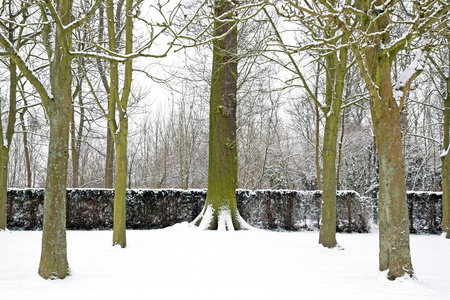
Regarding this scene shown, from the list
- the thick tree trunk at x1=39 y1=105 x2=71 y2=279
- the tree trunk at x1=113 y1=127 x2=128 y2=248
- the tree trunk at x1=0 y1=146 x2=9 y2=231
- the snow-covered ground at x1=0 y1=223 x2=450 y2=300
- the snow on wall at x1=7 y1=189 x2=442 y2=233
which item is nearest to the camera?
the snow-covered ground at x1=0 y1=223 x2=450 y2=300

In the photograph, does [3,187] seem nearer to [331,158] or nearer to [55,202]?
[55,202]

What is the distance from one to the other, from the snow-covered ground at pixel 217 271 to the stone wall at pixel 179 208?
3.65 m

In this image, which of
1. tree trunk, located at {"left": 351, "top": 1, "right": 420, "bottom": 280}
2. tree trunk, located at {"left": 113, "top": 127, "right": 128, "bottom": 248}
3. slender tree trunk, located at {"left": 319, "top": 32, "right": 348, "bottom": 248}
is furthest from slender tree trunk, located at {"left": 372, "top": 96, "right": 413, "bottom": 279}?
tree trunk, located at {"left": 113, "top": 127, "right": 128, "bottom": 248}

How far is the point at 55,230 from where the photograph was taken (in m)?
4.59

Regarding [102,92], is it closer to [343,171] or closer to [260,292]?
[260,292]

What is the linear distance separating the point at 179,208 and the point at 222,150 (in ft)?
10.3

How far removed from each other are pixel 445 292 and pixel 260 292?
2073 mm

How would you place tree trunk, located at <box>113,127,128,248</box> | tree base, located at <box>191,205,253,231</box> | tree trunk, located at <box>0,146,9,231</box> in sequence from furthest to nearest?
tree trunk, located at <box>0,146,9,231</box>
tree base, located at <box>191,205,253,231</box>
tree trunk, located at <box>113,127,128,248</box>

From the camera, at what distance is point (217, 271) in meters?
5.29

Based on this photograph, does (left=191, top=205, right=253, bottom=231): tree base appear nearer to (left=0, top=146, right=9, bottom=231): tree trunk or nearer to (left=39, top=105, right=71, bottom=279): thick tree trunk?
(left=0, top=146, right=9, bottom=231): tree trunk

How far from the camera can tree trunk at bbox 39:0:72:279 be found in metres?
4.55

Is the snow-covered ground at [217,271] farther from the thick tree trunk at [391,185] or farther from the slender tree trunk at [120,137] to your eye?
the slender tree trunk at [120,137]

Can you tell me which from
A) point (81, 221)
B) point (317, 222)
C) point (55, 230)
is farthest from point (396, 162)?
point (81, 221)

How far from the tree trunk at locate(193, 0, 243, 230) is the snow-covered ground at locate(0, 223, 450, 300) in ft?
5.81
